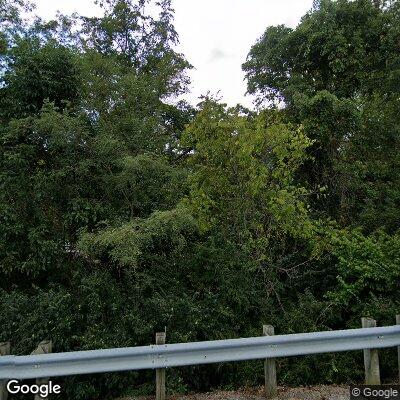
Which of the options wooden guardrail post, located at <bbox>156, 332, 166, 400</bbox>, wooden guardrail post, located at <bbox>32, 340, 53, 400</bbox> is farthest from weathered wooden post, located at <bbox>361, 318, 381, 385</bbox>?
wooden guardrail post, located at <bbox>32, 340, 53, 400</bbox>

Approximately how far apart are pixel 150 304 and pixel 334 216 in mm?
6115

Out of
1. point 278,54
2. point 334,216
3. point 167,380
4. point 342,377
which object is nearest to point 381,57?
point 278,54

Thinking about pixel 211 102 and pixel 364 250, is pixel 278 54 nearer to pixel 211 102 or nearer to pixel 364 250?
pixel 211 102

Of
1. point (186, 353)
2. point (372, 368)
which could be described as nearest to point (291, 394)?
point (372, 368)

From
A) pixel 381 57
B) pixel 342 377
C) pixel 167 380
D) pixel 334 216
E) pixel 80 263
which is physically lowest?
pixel 342 377

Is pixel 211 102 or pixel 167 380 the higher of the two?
pixel 211 102

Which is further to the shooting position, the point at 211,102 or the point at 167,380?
the point at 211,102

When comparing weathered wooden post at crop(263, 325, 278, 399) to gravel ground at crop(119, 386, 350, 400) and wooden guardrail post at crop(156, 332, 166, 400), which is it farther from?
wooden guardrail post at crop(156, 332, 166, 400)

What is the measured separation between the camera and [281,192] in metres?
7.27

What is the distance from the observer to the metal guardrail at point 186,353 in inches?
144

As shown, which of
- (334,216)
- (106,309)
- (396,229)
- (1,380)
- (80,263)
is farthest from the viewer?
(334,216)

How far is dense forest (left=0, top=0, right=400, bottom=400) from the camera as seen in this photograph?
6.17 meters

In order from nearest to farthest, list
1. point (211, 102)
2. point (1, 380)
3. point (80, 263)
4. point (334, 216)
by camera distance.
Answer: point (1, 380) → point (80, 263) → point (211, 102) → point (334, 216)

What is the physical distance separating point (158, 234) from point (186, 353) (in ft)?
8.06
